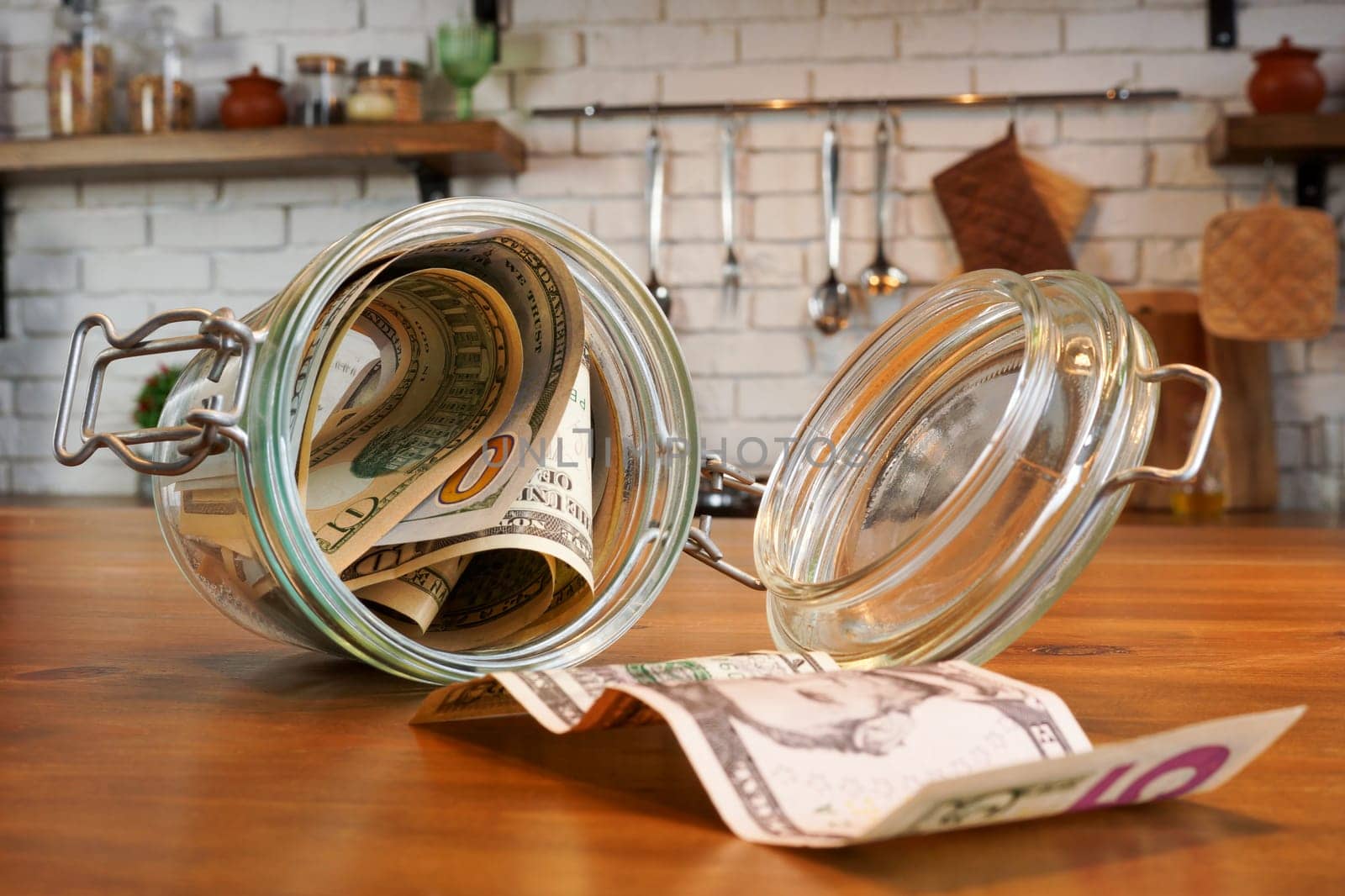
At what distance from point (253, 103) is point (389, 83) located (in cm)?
23

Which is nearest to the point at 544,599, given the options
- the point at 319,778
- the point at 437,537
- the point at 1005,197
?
the point at 437,537

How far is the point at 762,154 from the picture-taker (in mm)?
2230

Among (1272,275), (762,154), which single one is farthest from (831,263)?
(1272,275)

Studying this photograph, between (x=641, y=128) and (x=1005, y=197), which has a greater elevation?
(x=641, y=128)

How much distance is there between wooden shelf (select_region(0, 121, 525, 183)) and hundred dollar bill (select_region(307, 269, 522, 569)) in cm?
156

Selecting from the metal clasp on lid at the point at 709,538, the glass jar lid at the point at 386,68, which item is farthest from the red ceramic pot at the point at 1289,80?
the metal clasp on lid at the point at 709,538

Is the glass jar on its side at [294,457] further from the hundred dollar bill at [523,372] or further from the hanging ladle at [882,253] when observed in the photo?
the hanging ladle at [882,253]

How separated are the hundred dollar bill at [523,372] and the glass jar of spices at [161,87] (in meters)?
1.90

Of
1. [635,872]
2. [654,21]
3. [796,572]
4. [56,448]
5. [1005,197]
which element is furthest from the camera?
[654,21]

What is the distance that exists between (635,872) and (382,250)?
0.25m

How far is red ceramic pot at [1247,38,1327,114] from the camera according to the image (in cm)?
201

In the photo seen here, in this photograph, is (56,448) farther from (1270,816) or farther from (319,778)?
(1270,816)

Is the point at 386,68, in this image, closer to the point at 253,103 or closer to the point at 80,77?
the point at 253,103

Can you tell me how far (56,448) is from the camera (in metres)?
0.42
